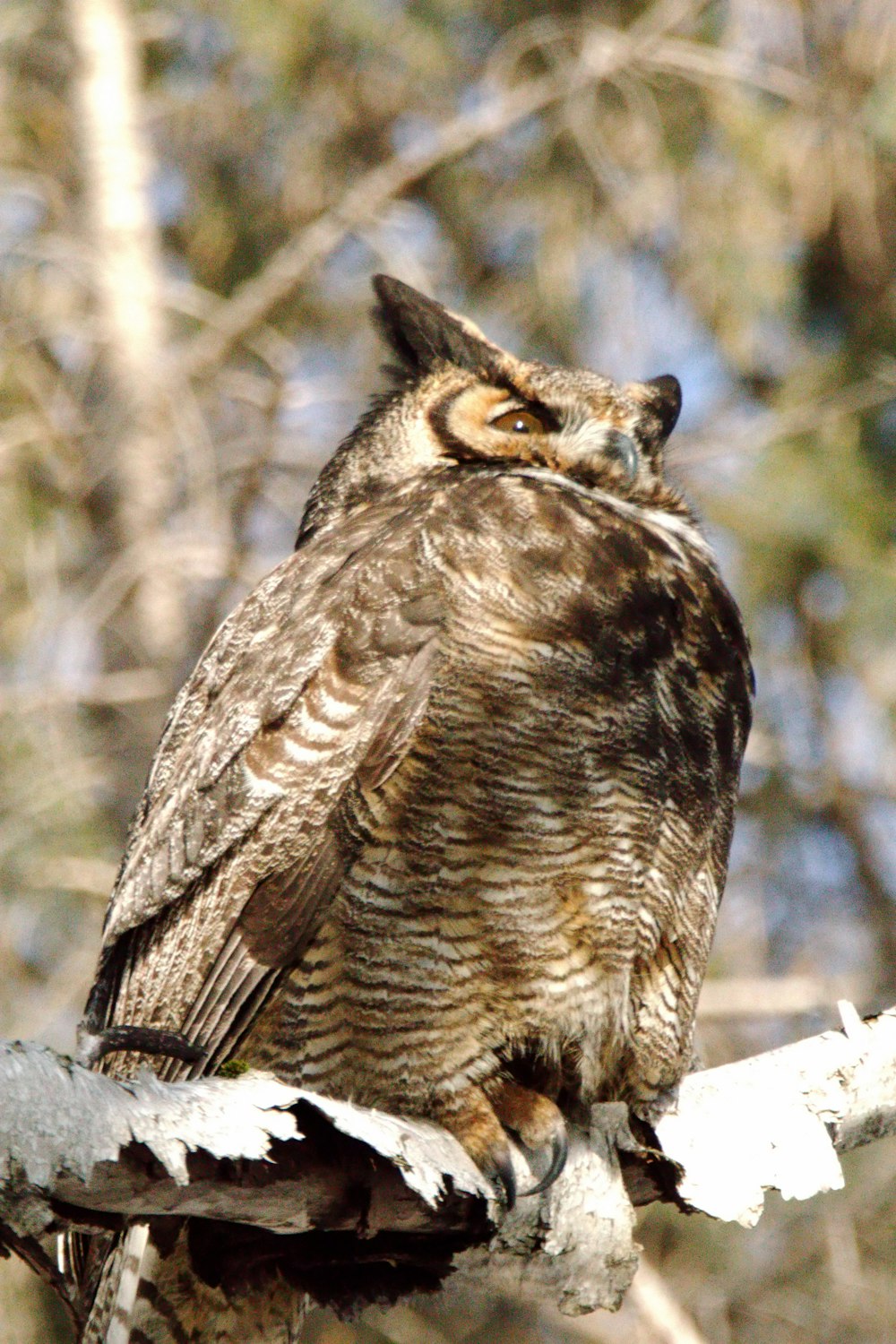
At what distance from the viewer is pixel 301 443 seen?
260 inches

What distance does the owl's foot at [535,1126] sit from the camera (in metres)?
2.48

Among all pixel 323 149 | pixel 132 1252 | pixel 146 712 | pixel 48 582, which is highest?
pixel 323 149

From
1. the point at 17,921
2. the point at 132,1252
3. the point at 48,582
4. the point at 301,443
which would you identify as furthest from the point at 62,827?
the point at 132,1252

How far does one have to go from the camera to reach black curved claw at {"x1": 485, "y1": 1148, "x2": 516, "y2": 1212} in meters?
2.41

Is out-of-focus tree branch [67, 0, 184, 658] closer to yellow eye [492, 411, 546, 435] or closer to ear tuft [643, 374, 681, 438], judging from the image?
ear tuft [643, 374, 681, 438]

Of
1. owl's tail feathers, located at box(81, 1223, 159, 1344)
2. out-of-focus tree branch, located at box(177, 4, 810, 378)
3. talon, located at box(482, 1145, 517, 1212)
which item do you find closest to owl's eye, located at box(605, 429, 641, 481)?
talon, located at box(482, 1145, 517, 1212)

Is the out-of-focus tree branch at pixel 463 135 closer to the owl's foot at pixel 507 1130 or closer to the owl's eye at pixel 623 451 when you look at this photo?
the owl's eye at pixel 623 451

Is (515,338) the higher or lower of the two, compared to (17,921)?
higher

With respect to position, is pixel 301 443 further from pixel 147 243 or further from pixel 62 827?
pixel 62 827

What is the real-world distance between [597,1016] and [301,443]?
175 inches

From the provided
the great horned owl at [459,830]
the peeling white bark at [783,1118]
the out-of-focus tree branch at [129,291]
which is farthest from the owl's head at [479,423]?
the out-of-focus tree branch at [129,291]

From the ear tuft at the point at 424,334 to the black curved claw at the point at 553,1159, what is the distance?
61.4 inches

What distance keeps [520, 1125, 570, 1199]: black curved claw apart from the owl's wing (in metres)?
0.50

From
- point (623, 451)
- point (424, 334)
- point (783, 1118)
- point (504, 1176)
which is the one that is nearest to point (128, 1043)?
point (504, 1176)
